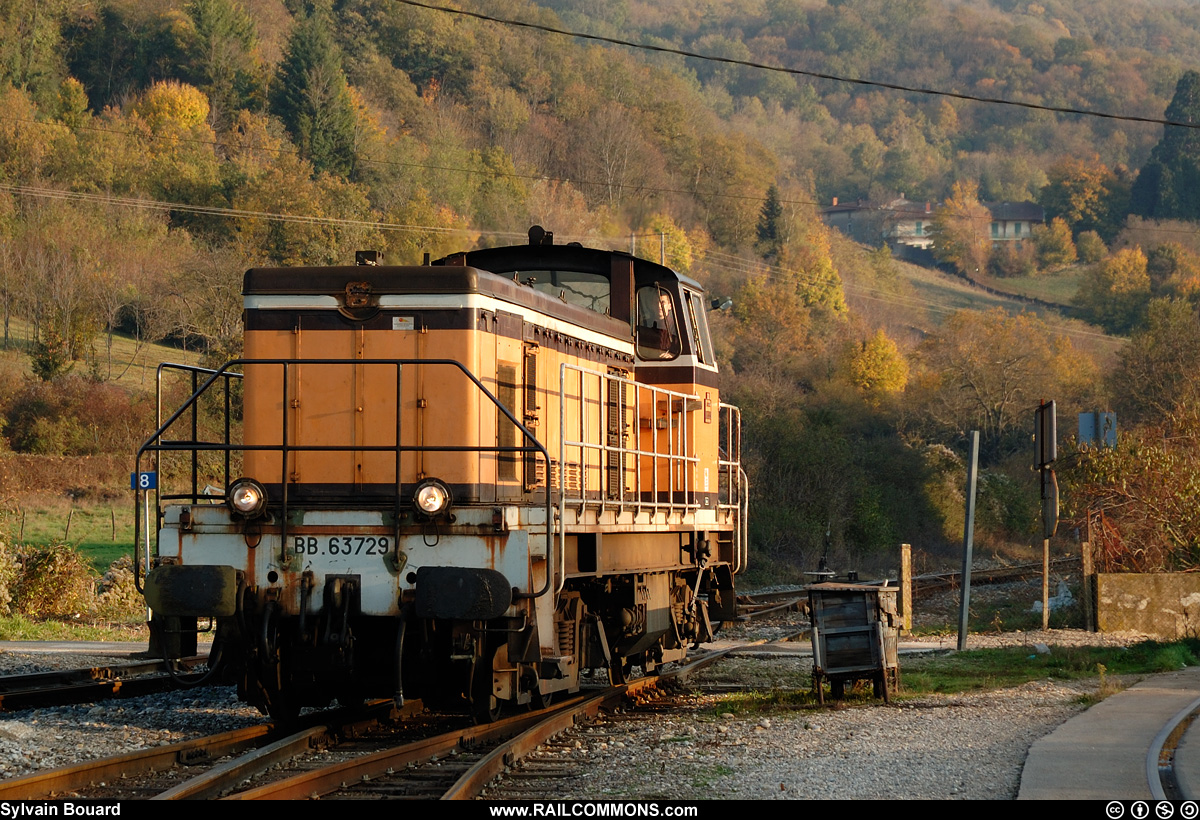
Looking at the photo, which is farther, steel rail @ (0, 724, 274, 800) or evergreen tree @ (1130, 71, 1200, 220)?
evergreen tree @ (1130, 71, 1200, 220)

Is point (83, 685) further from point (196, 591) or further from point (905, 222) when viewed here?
point (905, 222)

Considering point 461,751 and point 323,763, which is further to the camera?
point 461,751

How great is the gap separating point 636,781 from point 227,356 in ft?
96.1

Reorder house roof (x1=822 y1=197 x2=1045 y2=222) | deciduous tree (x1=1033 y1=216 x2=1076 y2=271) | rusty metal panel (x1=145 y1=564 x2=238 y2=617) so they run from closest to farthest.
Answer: rusty metal panel (x1=145 y1=564 x2=238 y2=617)
deciduous tree (x1=1033 y1=216 x2=1076 y2=271)
house roof (x1=822 y1=197 x2=1045 y2=222)

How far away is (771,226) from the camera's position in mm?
76938

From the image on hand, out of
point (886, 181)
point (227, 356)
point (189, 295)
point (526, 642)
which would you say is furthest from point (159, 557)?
point (886, 181)

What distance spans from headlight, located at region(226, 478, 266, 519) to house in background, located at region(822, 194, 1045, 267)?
11081cm

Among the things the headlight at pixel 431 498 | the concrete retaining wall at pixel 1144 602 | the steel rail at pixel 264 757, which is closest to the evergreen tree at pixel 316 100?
the concrete retaining wall at pixel 1144 602

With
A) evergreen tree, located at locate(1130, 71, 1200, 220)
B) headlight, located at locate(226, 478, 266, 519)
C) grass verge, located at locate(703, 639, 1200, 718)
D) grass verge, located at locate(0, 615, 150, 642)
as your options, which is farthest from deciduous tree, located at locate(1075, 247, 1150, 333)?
headlight, located at locate(226, 478, 266, 519)

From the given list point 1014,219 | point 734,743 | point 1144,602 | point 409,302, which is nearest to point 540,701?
point 734,743

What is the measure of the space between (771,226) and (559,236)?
1089 inches

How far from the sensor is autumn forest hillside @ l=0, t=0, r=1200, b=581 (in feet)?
126

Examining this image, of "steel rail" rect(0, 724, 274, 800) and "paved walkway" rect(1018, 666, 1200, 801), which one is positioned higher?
"steel rail" rect(0, 724, 274, 800)

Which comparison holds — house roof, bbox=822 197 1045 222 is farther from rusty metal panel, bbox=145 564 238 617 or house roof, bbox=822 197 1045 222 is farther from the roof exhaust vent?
rusty metal panel, bbox=145 564 238 617
